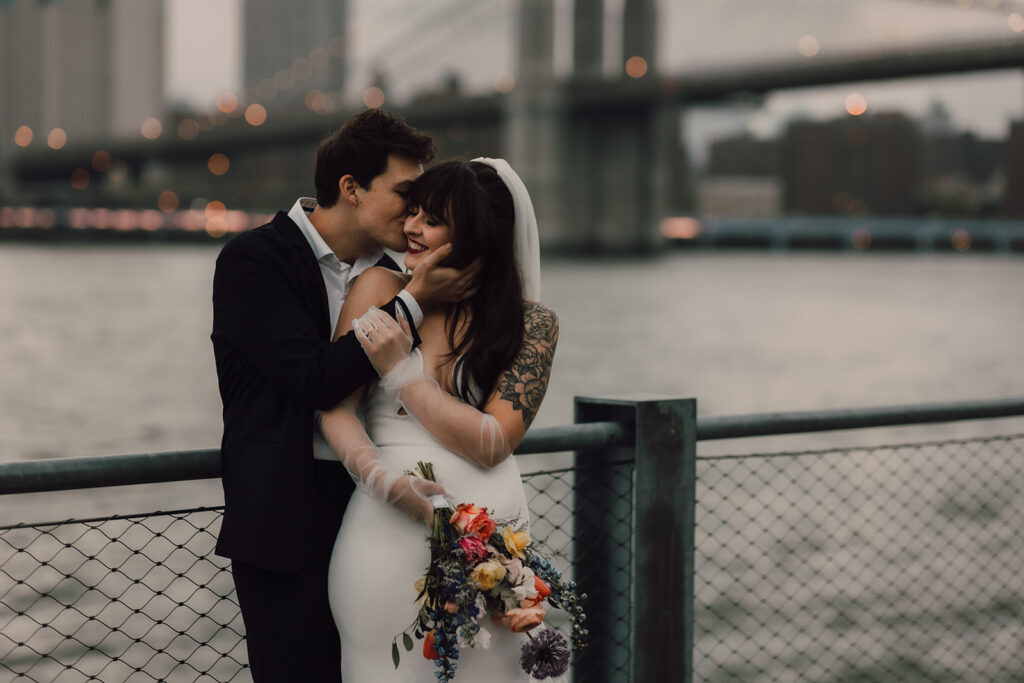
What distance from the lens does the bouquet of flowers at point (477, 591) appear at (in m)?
1.84

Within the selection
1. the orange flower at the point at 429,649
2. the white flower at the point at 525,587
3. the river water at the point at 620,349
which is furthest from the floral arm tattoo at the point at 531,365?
the river water at the point at 620,349

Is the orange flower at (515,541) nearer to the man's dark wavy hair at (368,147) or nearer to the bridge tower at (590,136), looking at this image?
the man's dark wavy hair at (368,147)

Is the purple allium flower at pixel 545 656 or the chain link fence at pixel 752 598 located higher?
the purple allium flower at pixel 545 656

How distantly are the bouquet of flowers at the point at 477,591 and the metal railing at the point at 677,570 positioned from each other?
0.31 metres

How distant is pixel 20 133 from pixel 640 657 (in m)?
94.7

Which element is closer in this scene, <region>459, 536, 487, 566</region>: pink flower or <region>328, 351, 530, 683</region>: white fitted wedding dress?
<region>459, 536, 487, 566</region>: pink flower

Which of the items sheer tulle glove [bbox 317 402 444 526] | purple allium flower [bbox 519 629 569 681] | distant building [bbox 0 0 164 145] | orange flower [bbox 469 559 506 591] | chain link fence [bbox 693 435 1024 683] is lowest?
chain link fence [bbox 693 435 1024 683]

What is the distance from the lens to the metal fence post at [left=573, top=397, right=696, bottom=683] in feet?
8.01

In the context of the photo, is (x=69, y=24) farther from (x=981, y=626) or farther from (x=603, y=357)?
(x=981, y=626)

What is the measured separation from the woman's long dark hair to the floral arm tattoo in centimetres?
2

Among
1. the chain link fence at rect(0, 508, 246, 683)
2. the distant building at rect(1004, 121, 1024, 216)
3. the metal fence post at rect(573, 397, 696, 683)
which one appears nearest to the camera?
the metal fence post at rect(573, 397, 696, 683)

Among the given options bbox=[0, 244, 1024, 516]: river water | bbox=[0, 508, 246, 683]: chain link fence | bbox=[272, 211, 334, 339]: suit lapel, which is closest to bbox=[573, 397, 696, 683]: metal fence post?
bbox=[272, 211, 334, 339]: suit lapel

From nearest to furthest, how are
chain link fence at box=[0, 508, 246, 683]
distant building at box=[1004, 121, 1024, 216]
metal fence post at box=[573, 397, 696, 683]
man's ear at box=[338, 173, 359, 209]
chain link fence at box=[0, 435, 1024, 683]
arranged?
man's ear at box=[338, 173, 359, 209] < metal fence post at box=[573, 397, 696, 683] < chain link fence at box=[0, 435, 1024, 683] < chain link fence at box=[0, 508, 246, 683] < distant building at box=[1004, 121, 1024, 216]

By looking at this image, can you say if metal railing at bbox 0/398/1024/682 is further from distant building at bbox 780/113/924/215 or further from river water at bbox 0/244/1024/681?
distant building at bbox 780/113/924/215
